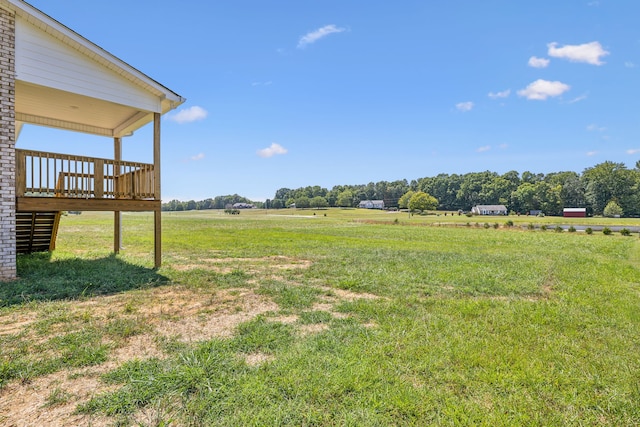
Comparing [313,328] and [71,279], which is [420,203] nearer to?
[71,279]

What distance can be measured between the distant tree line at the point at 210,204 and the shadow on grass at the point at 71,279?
80.1 metres

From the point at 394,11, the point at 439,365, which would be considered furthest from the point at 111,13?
the point at 439,365

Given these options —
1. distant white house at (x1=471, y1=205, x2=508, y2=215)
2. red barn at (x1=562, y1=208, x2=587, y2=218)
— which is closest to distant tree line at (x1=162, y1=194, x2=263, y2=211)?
distant white house at (x1=471, y1=205, x2=508, y2=215)

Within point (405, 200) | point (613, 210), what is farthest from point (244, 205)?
point (613, 210)

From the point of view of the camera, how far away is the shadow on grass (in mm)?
5969

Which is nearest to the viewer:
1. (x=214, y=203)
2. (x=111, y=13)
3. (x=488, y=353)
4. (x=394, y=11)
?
(x=488, y=353)

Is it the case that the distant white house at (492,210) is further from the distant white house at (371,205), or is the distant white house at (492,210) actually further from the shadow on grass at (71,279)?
the shadow on grass at (71,279)

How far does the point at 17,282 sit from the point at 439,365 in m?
8.49

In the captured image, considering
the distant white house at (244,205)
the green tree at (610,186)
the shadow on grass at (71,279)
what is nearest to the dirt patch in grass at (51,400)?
the shadow on grass at (71,279)

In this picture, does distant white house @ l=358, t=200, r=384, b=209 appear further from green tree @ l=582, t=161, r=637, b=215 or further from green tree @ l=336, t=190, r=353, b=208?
green tree @ l=582, t=161, r=637, b=215

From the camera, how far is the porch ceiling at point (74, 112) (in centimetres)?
842

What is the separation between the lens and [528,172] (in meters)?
106

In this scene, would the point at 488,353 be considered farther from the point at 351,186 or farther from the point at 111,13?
the point at 351,186

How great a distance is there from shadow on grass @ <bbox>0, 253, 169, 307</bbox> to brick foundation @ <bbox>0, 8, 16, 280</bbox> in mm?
647
